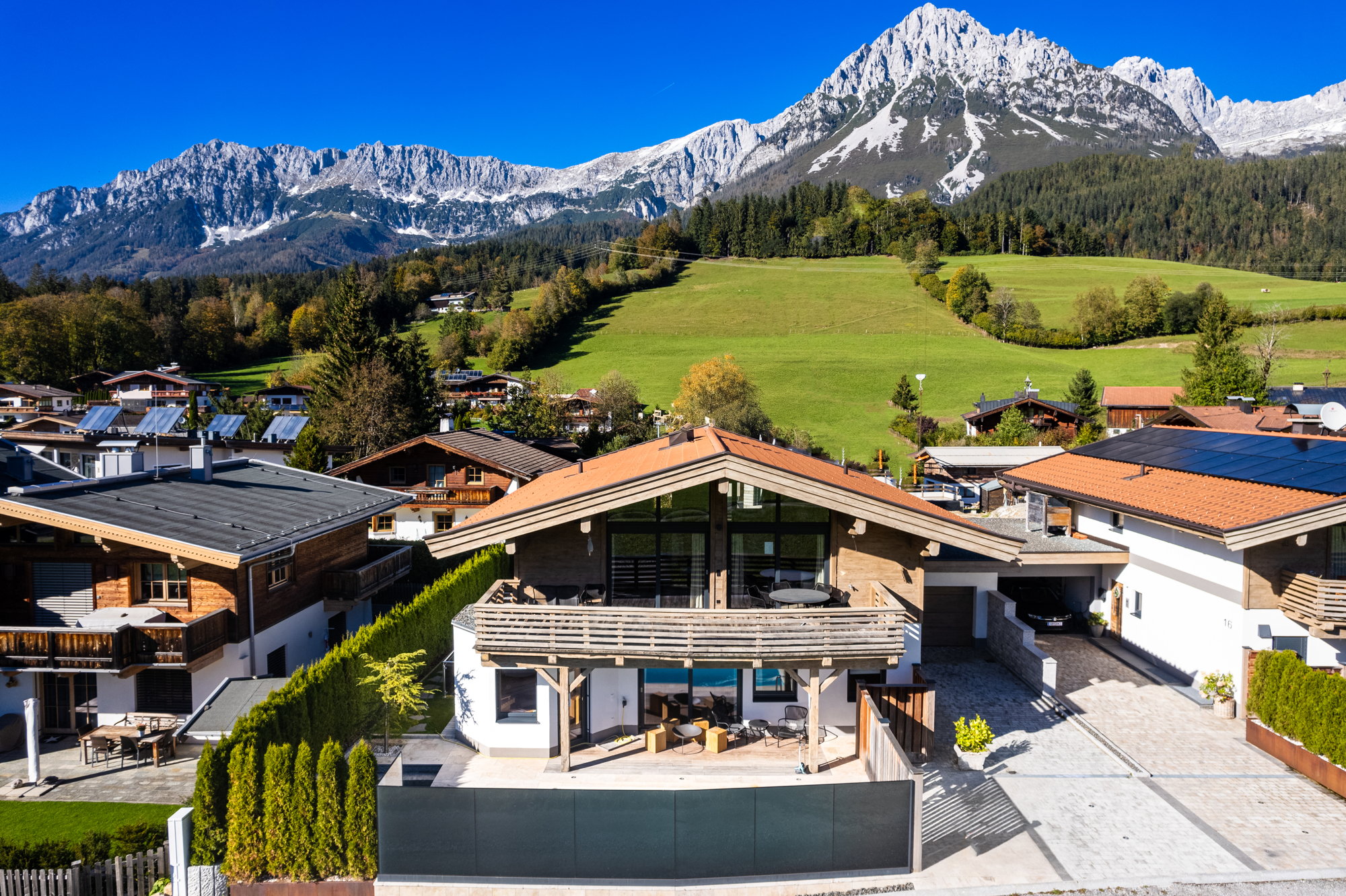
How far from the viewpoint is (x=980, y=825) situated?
12.9 metres

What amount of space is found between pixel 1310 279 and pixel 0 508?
504 ft

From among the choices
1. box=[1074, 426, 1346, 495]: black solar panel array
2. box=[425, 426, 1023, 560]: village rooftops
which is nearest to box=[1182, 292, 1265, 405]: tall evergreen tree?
box=[1074, 426, 1346, 495]: black solar panel array

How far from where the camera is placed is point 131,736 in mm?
16609

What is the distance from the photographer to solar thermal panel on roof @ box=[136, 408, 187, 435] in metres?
50.7

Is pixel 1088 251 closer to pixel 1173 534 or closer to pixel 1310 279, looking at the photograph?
pixel 1310 279

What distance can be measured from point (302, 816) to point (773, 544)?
374 inches

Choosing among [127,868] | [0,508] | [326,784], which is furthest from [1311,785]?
[0,508]

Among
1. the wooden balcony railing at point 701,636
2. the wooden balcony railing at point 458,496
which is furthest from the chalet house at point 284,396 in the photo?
the wooden balcony railing at point 701,636

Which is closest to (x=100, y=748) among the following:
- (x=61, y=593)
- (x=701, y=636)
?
(x=61, y=593)

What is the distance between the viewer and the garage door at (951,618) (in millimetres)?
22312

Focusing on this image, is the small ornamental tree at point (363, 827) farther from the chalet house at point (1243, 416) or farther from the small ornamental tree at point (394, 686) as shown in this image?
the chalet house at point (1243, 416)

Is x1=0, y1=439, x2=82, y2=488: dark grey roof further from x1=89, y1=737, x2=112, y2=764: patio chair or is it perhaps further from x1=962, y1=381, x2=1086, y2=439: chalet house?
x1=962, y1=381, x2=1086, y2=439: chalet house

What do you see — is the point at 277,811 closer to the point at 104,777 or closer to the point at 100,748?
the point at 104,777

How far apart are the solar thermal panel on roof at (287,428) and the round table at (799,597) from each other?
1578 inches
